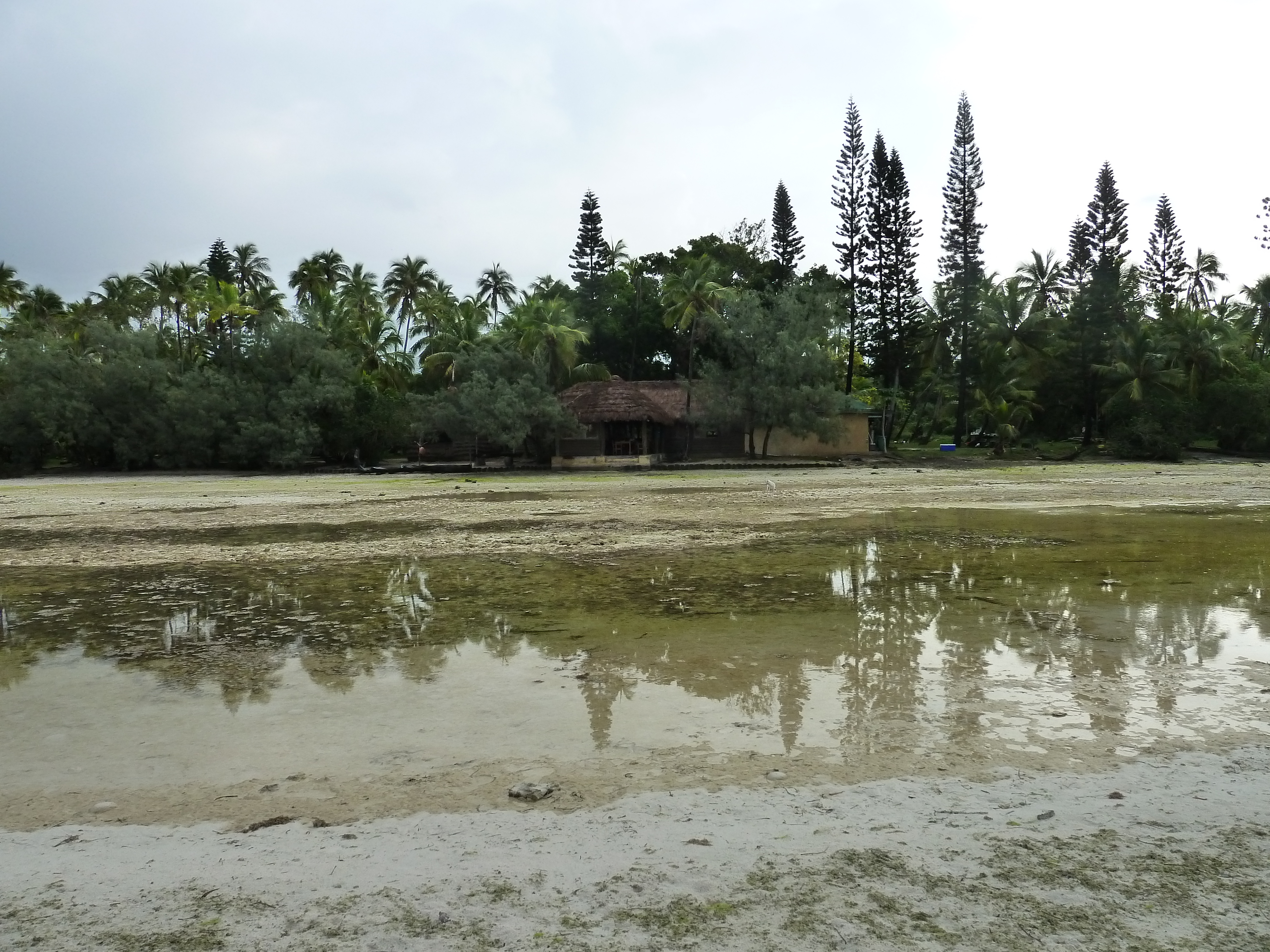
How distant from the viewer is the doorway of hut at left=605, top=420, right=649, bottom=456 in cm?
4109

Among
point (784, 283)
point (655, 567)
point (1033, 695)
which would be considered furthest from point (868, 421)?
point (1033, 695)

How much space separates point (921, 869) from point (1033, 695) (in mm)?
2268

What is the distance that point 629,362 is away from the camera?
5278 centimetres

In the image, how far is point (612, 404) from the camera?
40.7m

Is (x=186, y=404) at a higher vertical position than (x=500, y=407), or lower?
higher

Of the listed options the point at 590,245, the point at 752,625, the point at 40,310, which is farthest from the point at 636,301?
the point at 752,625

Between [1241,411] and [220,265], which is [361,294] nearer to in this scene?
[220,265]

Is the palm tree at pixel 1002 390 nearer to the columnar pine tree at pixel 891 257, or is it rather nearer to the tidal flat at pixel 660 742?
the columnar pine tree at pixel 891 257

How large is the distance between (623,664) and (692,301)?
36.4 m

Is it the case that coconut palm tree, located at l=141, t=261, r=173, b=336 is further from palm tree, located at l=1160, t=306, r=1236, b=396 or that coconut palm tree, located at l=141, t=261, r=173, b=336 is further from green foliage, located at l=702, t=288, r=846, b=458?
palm tree, located at l=1160, t=306, r=1236, b=396

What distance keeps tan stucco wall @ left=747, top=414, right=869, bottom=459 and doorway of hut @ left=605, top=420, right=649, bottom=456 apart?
5333mm

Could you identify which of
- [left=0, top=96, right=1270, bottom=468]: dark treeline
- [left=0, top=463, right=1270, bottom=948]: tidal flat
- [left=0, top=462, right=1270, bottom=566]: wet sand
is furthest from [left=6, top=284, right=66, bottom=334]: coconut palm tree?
[left=0, top=463, right=1270, bottom=948]: tidal flat

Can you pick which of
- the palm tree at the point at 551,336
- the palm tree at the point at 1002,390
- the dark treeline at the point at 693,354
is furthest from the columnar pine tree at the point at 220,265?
the palm tree at the point at 1002,390

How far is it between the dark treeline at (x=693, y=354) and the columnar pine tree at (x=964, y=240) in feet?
0.32
